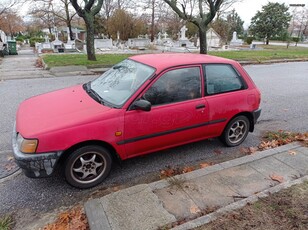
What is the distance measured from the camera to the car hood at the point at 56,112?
270 centimetres

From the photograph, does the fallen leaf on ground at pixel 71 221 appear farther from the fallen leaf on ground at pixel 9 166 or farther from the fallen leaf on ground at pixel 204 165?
the fallen leaf on ground at pixel 204 165

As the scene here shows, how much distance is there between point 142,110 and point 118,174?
101cm

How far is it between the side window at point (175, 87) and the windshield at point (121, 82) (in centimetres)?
19

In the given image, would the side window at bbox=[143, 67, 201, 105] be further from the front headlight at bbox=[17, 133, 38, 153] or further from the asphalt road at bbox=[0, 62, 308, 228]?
the front headlight at bbox=[17, 133, 38, 153]

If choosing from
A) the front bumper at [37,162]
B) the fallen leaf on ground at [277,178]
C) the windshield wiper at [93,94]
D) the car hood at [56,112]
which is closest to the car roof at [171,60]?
the windshield wiper at [93,94]

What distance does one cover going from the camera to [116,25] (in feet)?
110

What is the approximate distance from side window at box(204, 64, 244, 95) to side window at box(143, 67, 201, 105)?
0.18m

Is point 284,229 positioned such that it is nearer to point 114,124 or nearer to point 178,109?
point 178,109

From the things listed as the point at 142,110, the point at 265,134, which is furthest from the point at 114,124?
the point at 265,134

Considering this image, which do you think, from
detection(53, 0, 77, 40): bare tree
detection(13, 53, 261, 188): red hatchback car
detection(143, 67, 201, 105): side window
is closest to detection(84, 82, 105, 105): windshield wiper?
detection(13, 53, 261, 188): red hatchback car

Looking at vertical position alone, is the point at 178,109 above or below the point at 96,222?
above

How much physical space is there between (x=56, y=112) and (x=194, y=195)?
1937 mm

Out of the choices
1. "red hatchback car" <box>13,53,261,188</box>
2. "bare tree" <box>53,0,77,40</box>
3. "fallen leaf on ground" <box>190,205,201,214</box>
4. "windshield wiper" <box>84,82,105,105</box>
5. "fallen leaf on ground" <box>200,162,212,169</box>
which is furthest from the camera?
Answer: "bare tree" <box>53,0,77,40</box>

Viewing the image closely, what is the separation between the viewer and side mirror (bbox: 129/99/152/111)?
115 inches
